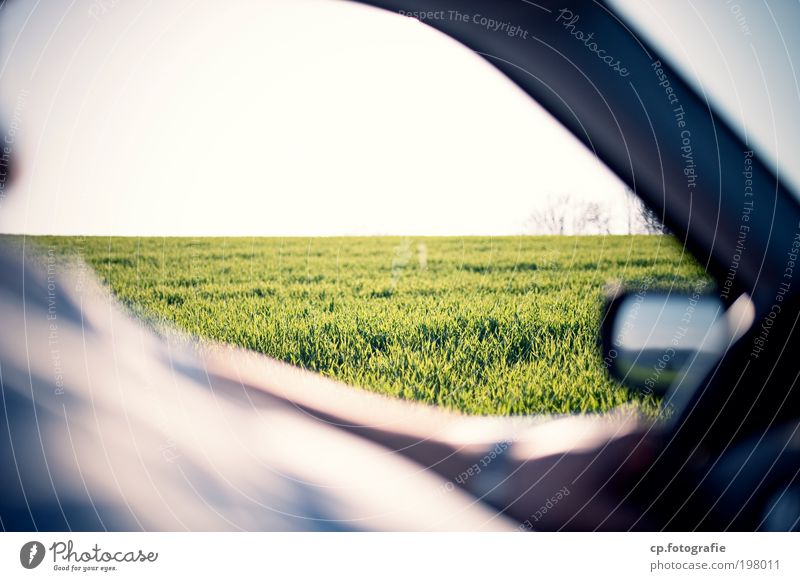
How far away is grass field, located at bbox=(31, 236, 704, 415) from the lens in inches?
59.1

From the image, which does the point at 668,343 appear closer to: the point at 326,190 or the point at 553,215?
the point at 553,215

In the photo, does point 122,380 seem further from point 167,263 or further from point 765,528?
point 765,528

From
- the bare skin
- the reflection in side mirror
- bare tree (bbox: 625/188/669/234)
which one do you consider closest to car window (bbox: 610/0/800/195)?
bare tree (bbox: 625/188/669/234)

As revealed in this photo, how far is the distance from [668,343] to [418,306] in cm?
60

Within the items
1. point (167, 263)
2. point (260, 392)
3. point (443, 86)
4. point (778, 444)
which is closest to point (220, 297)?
point (167, 263)

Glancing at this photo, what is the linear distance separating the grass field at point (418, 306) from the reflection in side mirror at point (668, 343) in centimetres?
4

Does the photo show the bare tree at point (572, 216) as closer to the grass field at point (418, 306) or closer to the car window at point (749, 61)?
the grass field at point (418, 306)

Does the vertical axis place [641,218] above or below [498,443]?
above

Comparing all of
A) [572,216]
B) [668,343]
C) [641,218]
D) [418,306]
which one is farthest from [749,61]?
[418,306]

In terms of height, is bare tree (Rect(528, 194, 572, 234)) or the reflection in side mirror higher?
bare tree (Rect(528, 194, 572, 234))

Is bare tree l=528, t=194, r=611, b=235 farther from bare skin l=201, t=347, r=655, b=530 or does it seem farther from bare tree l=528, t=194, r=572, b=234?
bare skin l=201, t=347, r=655, b=530

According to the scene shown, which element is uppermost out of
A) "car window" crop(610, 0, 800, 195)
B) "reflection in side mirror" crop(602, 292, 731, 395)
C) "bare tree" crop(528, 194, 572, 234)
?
"car window" crop(610, 0, 800, 195)

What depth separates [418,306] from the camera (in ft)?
5.25

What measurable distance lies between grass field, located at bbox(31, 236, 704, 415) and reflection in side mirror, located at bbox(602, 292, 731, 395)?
4cm
